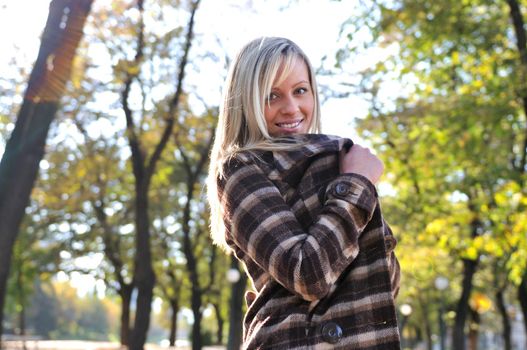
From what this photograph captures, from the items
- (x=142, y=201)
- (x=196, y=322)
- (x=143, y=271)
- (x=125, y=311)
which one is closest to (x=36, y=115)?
(x=142, y=201)

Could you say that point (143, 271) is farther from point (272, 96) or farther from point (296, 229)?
point (296, 229)

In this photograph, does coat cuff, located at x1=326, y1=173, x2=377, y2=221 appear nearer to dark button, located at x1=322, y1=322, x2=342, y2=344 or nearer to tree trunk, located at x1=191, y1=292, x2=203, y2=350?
dark button, located at x1=322, y1=322, x2=342, y2=344

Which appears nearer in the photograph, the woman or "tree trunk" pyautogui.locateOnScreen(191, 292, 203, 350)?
the woman

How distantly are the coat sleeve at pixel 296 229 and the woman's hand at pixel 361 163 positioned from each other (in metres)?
0.03

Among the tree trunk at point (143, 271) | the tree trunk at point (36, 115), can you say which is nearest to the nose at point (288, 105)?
the tree trunk at point (36, 115)

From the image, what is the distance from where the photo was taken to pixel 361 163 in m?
2.08

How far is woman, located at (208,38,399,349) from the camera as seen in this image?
190cm

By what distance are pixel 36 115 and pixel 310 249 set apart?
6.34 meters

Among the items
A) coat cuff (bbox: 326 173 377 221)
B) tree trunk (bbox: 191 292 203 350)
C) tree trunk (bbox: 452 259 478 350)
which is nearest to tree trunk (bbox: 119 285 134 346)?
tree trunk (bbox: 191 292 203 350)

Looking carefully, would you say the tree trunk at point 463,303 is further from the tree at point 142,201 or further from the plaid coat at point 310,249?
the plaid coat at point 310,249

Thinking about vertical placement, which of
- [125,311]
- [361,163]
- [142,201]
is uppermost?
[142,201]

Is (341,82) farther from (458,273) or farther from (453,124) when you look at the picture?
(458,273)

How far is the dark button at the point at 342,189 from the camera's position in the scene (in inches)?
78.2

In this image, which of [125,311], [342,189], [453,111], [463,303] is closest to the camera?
[342,189]
